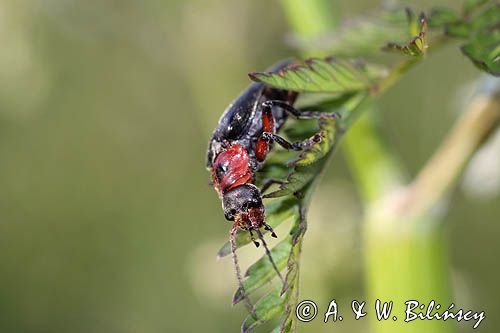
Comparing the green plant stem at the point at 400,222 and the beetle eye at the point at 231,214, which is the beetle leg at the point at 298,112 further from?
the green plant stem at the point at 400,222

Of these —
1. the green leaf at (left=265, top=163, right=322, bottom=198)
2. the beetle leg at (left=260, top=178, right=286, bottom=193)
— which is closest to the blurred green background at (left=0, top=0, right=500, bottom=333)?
the beetle leg at (left=260, top=178, right=286, bottom=193)

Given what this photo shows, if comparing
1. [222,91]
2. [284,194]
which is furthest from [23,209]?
[284,194]

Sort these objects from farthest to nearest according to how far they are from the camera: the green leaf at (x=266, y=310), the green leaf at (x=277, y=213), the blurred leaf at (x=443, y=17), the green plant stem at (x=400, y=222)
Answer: the green plant stem at (x=400, y=222)
the blurred leaf at (x=443, y=17)
the green leaf at (x=277, y=213)
the green leaf at (x=266, y=310)

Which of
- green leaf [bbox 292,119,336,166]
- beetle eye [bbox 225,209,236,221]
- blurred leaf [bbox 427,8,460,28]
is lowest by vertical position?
beetle eye [bbox 225,209,236,221]

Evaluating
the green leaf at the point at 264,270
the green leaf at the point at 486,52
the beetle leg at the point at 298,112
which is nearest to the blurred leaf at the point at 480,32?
the green leaf at the point at 486,52

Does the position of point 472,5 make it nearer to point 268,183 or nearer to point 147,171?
point 268,183

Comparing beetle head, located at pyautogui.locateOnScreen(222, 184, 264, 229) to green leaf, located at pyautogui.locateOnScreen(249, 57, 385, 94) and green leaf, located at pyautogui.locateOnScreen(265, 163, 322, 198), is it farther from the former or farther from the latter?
green leaf, located at pyautogui.locateOnScreen(249, 57, 385, 94)
